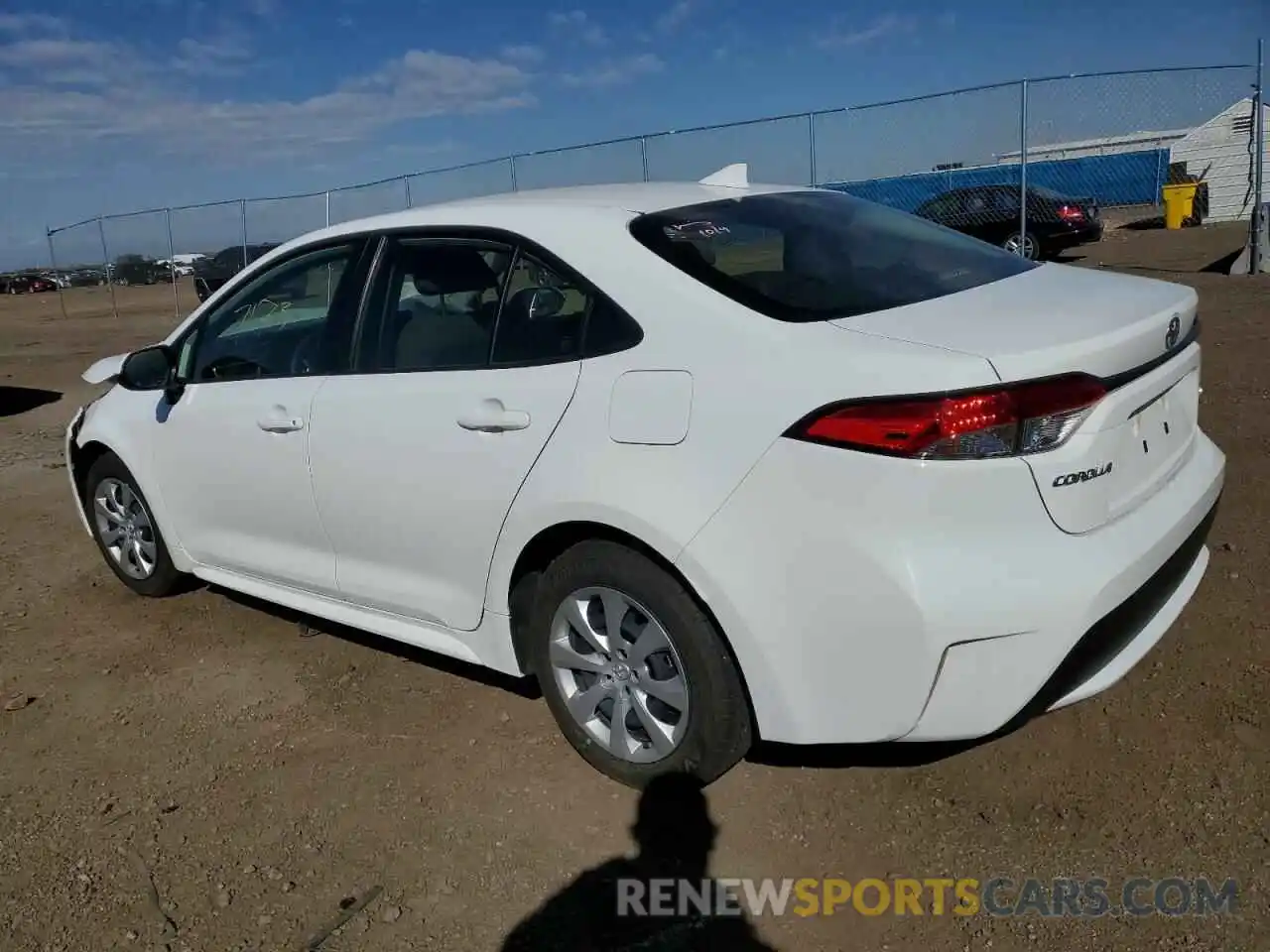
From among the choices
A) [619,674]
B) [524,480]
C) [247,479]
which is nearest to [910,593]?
[619,674]

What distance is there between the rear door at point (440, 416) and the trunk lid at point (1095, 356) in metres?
0.91

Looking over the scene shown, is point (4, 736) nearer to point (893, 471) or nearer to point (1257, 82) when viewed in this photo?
point (893, 471)

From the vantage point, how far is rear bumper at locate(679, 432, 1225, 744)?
7.79 ft

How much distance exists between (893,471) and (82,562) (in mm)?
4736

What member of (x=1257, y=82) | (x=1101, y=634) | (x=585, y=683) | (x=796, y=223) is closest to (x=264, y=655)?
(x=585, y=683)

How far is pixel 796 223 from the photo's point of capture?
3332mm

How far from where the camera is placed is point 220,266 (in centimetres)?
2434

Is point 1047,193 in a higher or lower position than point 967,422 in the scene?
higher

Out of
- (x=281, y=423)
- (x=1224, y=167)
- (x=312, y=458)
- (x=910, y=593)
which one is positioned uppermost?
(x=1224, y=167)

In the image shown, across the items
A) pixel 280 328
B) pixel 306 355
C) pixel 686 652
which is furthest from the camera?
pixel 280 328

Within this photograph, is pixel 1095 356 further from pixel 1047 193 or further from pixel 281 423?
pixel 1047 193

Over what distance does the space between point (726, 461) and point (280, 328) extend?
2.27 m

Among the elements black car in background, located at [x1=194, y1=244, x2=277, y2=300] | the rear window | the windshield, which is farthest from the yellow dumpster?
the rear window

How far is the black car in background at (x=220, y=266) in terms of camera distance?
22547 millimetres
